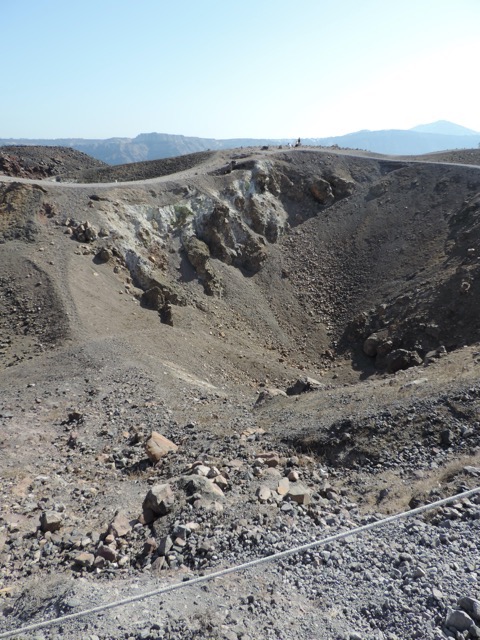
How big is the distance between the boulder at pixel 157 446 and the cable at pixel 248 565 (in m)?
5.44

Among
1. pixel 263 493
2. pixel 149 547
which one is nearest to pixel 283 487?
pixel 263 493

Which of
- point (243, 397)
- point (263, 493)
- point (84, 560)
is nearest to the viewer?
point (84, 560)

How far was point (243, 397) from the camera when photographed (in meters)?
17.9

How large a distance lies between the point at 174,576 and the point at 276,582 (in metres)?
1.61

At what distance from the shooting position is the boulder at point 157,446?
1199cm

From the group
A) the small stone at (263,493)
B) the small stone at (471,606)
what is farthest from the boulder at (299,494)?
the small stone at (471,606)

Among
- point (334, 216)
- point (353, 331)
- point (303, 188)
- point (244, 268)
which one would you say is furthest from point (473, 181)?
point (244, 268)

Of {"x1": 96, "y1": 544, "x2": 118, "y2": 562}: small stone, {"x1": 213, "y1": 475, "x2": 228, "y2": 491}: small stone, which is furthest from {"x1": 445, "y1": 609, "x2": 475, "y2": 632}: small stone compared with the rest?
{"x1": 96, "y1": 544, "x2": 118, "y2": 562}: small stone

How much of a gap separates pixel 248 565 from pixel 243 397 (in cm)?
1110

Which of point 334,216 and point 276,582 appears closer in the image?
point 276,582

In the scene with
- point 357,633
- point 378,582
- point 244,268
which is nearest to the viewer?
point 357,633

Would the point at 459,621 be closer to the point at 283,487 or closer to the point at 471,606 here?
the point at 471,606

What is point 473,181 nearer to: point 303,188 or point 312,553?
point 303,188

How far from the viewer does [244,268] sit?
108ft
